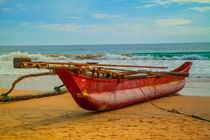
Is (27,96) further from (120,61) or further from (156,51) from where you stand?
(156,51)

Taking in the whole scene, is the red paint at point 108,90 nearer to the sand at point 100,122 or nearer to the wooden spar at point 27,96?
the sand at point 100,122

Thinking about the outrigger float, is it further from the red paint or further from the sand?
the sand

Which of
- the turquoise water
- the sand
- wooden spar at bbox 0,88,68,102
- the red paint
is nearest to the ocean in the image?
the turquoise water

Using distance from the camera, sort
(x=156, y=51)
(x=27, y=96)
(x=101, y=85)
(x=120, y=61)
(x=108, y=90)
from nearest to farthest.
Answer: (x=101, y=85) → (x=108, y=90) → (x=27, y=96) → (x=120, y=61) → (x=156, y=51)

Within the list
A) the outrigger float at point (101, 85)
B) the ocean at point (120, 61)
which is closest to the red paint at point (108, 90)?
the outrigger float at point (101, 85)

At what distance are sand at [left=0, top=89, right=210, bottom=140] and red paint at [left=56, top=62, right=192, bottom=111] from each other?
198 millimetres

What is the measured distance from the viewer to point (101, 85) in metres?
4.32

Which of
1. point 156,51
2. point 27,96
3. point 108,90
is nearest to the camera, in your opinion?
point 108,90

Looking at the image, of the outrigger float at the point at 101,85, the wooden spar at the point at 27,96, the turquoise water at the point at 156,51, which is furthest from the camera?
the turquoise water at the point at 156,51

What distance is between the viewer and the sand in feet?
10.5

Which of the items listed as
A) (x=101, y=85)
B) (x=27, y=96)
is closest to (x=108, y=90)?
(x=101, y=85)

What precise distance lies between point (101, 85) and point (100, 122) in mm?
786

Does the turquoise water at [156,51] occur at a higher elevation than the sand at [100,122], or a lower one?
higher

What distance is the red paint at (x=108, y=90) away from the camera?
3.83 m
